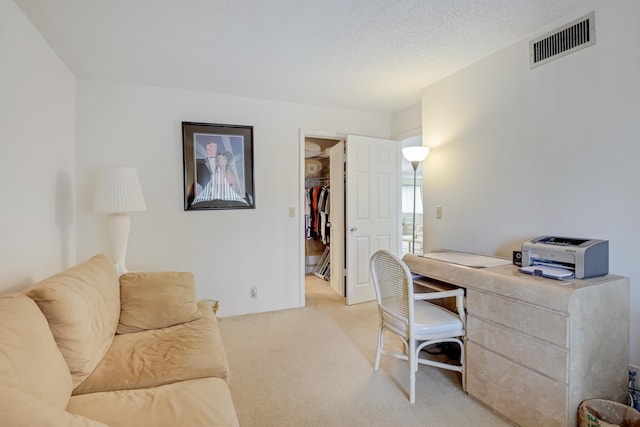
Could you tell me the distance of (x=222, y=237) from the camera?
319 cm

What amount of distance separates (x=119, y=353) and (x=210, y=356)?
456 millimetres

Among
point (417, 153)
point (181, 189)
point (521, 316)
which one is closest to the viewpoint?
point (521, 316)

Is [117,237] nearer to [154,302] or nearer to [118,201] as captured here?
[118,201]

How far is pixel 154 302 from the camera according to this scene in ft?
6.27

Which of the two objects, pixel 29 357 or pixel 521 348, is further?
pixel 521 348

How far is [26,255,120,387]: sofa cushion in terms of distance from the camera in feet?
4.04

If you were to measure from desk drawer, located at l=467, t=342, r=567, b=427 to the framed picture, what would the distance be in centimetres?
242

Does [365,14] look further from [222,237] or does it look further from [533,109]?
[222,237]

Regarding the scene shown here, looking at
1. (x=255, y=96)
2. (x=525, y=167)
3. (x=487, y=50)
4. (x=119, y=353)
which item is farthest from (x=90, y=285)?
(x=487, y=50)

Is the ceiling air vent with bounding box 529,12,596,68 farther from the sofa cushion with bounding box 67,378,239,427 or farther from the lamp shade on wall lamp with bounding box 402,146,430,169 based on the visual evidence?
the sofa cushion with bounding box 67,378,239,427

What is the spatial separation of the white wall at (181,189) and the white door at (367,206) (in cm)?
39

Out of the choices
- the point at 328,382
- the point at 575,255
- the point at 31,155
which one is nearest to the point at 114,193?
the point at 31,155

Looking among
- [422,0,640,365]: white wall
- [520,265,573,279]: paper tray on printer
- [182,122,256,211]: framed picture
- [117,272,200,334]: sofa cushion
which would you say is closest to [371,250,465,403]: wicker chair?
[520,265,573,279]: paper tray on printer

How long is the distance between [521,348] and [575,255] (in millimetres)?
562
